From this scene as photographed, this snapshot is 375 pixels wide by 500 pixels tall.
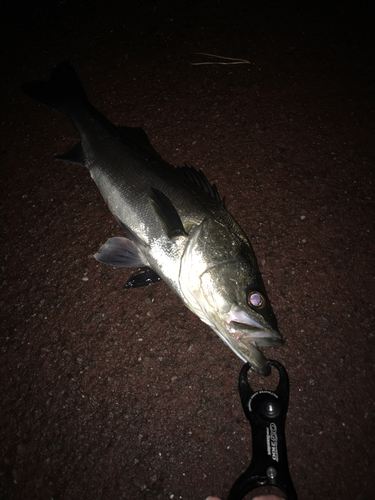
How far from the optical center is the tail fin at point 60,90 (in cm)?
270

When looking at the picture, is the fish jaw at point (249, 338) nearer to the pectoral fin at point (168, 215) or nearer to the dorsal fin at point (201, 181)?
the pectoral fin at point (168, 215)

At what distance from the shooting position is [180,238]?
2033 mm

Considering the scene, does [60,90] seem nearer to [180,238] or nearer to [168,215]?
[168,215]

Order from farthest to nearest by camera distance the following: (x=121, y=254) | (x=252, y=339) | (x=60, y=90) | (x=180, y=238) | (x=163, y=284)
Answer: (x=60, y=90), (x=163, y=284), (x=121, y=254), (x=180, y=238), (x=252, y=339)

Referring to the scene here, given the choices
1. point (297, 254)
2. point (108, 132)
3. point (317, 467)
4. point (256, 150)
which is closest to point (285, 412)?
point (317, 467)

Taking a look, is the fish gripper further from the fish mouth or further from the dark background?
the fish mouth

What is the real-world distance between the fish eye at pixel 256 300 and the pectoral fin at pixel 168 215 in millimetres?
584

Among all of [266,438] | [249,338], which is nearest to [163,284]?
[249,338]

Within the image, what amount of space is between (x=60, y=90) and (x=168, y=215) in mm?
1759

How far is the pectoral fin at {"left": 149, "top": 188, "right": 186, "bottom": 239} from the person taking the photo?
2045 millimetres

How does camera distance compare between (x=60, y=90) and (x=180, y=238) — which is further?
(x=60, y=90)

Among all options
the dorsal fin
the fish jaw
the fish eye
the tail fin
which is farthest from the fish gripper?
the tail fin

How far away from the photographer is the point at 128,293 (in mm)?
2482

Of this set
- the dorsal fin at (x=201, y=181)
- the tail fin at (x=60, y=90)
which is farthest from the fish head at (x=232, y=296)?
the tail fin at (x=60, y=90)
